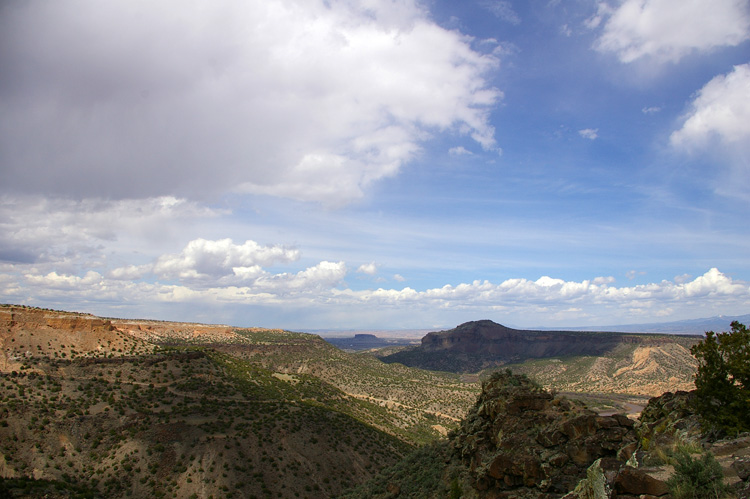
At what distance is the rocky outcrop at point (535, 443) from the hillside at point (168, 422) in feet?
92.0

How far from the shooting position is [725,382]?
1365 cm

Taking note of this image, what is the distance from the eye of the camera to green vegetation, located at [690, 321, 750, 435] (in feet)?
42.1

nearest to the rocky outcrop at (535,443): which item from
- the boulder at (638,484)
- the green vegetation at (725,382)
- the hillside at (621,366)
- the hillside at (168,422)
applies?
the green vegetation at (725,382)

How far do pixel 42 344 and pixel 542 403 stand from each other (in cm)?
7811

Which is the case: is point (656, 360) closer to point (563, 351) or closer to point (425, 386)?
point (563, 351)

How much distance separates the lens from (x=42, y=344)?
211ft

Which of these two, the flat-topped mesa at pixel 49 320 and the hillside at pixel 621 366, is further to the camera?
the hillside at pixel 621 366

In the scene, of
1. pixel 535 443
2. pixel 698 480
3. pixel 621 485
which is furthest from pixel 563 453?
pixel 698 480

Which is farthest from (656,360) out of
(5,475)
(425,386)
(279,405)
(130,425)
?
(5,475)

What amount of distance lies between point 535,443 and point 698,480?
11938 millimetres

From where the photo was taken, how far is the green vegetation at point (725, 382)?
42.1ft

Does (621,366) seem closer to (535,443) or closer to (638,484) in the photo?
(535,443)

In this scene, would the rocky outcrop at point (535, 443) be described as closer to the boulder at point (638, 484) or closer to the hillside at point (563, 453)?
the hillside at point (563, 453)

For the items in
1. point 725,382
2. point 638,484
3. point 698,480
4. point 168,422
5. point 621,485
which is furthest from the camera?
point 168,422
